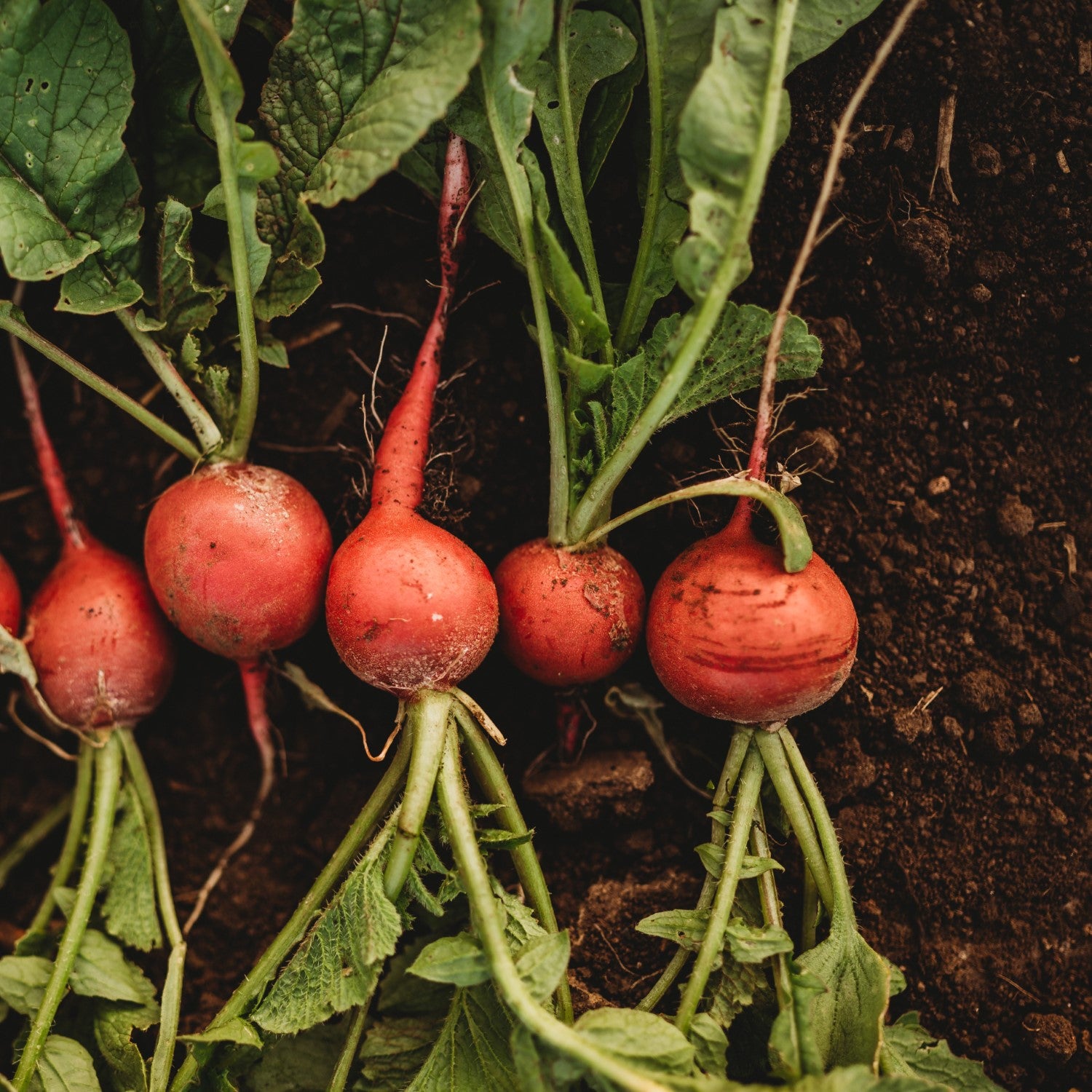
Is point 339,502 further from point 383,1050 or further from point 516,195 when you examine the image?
point 383,1050

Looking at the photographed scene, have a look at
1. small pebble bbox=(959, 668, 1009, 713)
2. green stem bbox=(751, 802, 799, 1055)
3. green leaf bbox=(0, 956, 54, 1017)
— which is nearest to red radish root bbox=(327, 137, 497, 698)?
green stem bbox=(751, 802, 799, 1055)

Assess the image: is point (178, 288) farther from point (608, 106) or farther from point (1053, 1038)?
point (1053, 1038)

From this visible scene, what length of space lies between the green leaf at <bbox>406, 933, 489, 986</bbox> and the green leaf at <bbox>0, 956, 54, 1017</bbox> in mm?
756

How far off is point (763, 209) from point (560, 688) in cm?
96

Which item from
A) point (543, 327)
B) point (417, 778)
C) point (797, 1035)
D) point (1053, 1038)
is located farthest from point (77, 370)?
point (1053, 1038)

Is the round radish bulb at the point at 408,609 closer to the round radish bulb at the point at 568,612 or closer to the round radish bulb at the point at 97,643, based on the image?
the round radish bulb at the point at 568,612

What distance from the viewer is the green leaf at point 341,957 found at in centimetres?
126

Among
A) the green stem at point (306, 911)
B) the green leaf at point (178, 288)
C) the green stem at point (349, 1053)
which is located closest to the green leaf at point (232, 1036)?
the green stem at point (306, 911)

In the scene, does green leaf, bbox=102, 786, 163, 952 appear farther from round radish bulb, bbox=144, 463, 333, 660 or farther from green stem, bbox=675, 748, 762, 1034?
green stem, bbox=675, 748, 762, 1034

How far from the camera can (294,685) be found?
173cm

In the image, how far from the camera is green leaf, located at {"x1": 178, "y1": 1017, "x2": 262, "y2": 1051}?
128 cm

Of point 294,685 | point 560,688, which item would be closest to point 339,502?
point 294,685

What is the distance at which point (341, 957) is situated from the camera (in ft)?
4.30

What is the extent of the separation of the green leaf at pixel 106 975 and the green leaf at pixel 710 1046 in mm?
974
